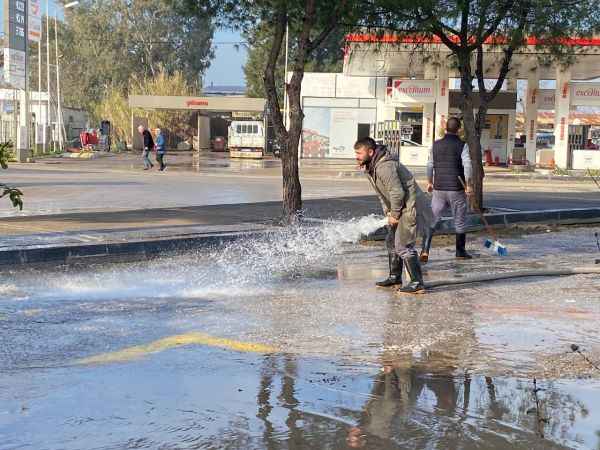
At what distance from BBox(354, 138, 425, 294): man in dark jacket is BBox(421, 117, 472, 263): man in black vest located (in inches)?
75.3

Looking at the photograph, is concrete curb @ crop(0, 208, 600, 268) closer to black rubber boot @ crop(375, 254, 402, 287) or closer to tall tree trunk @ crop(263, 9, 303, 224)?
tall tree trunk @ crop(263, 9, 303, 224)

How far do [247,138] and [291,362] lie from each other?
47.2 metres

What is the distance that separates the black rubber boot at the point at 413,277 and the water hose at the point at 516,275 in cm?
26

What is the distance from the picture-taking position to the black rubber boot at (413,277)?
884 cm

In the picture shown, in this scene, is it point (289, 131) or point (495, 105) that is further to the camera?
point (495, 105)

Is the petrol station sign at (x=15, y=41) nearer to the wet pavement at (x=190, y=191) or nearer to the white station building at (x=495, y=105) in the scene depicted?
the wet pavement at (x=190, y=191)

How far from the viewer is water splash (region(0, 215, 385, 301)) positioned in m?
8.89

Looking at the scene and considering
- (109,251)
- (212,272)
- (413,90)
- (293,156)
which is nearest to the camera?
(212,272)

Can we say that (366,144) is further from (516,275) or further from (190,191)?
(190,191)

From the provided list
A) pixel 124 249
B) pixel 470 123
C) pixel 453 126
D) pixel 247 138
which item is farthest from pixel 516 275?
pixel 247 138

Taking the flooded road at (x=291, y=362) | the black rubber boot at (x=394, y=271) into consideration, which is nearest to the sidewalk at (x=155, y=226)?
the flooded road at (x=291, y=362)

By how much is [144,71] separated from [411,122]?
141ft

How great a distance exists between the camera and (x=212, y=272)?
33.7 feet

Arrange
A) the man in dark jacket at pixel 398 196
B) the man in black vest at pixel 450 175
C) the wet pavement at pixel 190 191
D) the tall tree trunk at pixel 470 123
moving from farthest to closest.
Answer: the wet pavement at pixel 190 191 → the tall tree trunk at pixel 470 123 → the man in black vest at pixel 450 175 → the man in dark jacket at pixel 398 196
